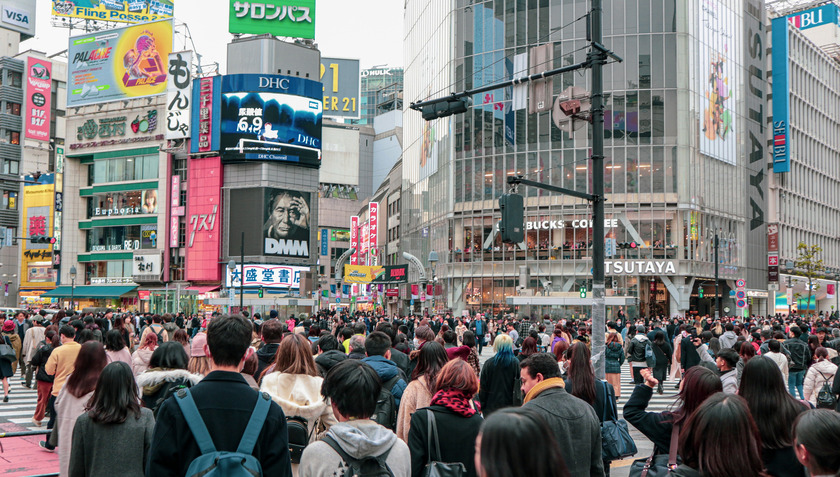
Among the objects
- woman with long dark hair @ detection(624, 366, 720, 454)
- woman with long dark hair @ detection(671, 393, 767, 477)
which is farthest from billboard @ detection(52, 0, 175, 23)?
woman with long dark hair @ detection(671, 393, 767, 477)

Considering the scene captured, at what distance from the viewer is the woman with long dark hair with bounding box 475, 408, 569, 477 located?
2.70m

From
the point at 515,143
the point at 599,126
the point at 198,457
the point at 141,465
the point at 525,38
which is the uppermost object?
the point at 525,38

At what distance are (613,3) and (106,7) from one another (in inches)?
2497

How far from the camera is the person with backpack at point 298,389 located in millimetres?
6512

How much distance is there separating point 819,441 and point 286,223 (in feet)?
224

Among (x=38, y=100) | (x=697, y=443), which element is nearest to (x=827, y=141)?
(x=38, y=100)

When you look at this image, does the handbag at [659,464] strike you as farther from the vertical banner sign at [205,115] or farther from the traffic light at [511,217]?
the vertical banner sign at [205,115]

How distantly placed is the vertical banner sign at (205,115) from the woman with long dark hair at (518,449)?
70115 millimetres

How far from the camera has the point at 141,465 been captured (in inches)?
203

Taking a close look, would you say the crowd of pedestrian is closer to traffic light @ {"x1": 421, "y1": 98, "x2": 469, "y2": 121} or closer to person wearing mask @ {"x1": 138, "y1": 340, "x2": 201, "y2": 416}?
person wearing mask @ {"x1": 138, "y1": 340, "x2": 201, "y2": 416}

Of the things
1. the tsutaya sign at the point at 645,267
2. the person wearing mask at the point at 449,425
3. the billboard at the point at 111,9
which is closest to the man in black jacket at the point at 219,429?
the person wearing mask at the point at 449,425

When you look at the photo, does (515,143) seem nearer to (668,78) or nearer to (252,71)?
(668,78)

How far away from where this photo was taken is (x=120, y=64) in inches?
2901

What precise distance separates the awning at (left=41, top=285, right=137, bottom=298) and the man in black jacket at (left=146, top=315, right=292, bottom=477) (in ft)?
241
